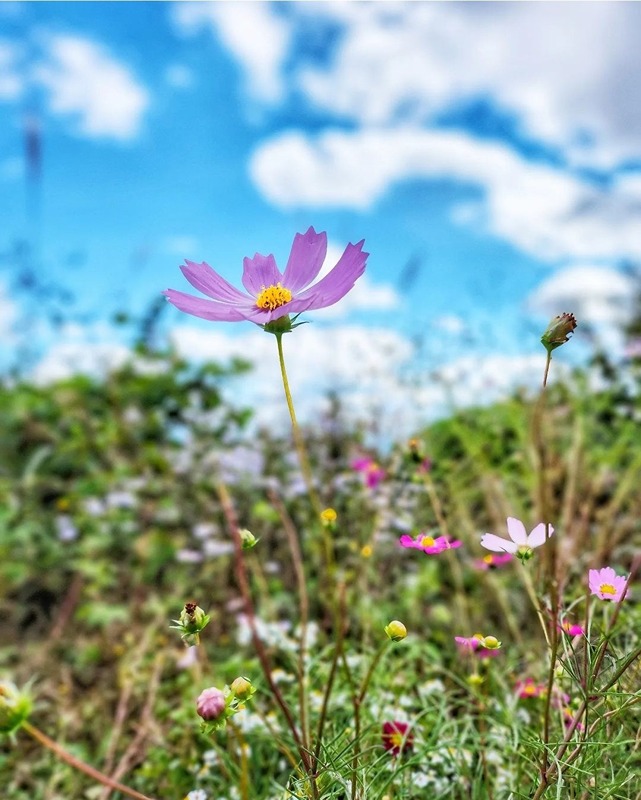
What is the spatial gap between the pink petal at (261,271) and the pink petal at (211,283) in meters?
0.03

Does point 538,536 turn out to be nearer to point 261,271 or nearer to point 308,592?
point 261,271

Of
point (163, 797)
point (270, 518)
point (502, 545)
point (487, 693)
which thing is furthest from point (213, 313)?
point (270, 518)

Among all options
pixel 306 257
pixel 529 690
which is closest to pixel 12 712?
pixel 306 257

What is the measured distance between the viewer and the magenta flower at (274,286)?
703mm

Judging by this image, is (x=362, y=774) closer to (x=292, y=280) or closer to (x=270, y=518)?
(x=292, y=280)

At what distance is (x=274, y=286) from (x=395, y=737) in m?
0.59

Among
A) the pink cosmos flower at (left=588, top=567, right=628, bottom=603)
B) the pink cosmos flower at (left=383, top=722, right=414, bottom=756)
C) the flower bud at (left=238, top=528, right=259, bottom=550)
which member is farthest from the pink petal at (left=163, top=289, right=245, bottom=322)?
the pink cosmos flower at (left=383, top=722, right=414, bottom=756)

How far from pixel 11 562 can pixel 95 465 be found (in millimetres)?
733

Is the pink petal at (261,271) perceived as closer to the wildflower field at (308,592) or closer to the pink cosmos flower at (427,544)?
the wildflower field at (308,592)

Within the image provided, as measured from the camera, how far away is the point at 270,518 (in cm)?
244

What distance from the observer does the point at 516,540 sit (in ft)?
2.64

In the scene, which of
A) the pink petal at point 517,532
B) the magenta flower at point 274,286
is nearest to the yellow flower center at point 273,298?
the magenta flower at point 274,286

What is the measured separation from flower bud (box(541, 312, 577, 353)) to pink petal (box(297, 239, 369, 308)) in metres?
0.18

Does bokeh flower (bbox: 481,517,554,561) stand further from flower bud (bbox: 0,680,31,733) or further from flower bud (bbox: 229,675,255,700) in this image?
flower bud (bbox: 0,680,31,733)
